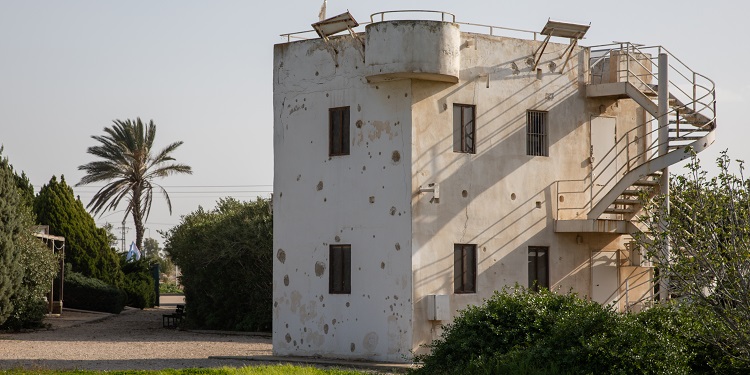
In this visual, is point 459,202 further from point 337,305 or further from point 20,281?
point 20,281

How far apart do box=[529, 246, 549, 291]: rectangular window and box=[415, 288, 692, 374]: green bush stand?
651 cm

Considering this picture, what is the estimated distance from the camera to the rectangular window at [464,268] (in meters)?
25.5

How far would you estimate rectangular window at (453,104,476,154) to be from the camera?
25656 millimetres

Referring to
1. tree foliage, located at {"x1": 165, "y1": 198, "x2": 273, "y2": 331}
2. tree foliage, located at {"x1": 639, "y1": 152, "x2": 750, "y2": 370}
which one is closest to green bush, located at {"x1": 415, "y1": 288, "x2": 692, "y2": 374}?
tree foliage, located at {"x1": 639, "y1": 152, "x2": 750, "y2": 370}

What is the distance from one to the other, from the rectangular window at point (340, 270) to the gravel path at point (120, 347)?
2.58 metres

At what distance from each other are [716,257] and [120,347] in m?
19.5

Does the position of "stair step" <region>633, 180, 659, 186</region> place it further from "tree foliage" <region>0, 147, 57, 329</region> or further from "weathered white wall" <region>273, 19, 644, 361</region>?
"tree foliage" <region>0, 147, 57, 329</region>

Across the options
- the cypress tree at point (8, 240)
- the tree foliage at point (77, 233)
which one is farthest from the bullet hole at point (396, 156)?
the tree foliage at point (77, 233)

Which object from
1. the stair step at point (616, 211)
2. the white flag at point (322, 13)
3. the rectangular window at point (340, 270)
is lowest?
the rectangular window at point (340, 270)

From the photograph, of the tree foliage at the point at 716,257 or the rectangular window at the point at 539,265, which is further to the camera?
the rectangular window at the point at 539,265

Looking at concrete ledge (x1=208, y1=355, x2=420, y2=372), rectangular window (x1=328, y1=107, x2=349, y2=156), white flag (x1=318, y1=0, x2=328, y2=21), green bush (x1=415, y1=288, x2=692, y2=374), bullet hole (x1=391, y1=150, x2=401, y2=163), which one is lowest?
concrete ledge (x1=208, y1=355, x2=420, y2=372)

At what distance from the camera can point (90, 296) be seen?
47.7 meters

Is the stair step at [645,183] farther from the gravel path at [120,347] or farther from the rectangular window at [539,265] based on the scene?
the gravel path at [120,347]

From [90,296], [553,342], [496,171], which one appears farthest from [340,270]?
[90,296]
